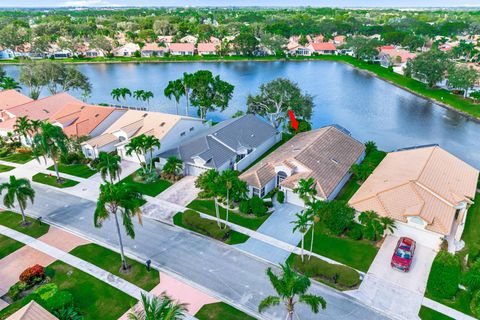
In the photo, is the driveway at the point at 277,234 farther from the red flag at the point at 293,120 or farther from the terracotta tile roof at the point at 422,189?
the red flag at the point at 293,120

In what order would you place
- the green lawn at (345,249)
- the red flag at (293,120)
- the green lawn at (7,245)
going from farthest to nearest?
the red flag at (293,120) → the green lawn at (7,245) → the green lawn at (345,249)

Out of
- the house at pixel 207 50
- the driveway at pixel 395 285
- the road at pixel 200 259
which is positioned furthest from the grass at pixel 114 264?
the house at pixel 207 50

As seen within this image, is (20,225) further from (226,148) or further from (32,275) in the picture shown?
(226,148)

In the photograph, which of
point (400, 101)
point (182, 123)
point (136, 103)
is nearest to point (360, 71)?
point (400, 101)

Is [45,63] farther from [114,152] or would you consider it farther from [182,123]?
[182,123]

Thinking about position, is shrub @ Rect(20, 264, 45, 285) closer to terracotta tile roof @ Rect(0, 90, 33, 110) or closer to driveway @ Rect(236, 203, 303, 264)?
driveway @ Rect(236, 203, 303, 264)

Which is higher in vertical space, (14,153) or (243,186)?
(243,186)
